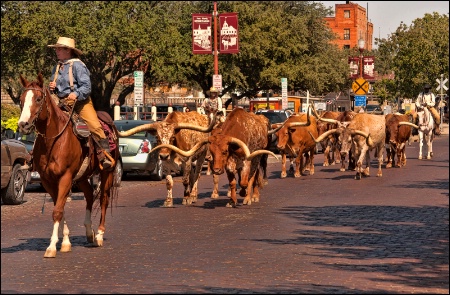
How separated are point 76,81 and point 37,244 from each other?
2353 mm

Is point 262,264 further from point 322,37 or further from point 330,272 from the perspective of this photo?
point 322,37

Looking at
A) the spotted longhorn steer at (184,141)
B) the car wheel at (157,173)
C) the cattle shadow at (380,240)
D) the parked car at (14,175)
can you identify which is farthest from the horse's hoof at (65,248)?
the car wheel at (157,173)

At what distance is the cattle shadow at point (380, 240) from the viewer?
1212cm

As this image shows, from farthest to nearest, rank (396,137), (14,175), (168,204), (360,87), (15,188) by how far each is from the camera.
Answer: (360,87) < (396,137) < (15,188) < (14,175) < (168,204)

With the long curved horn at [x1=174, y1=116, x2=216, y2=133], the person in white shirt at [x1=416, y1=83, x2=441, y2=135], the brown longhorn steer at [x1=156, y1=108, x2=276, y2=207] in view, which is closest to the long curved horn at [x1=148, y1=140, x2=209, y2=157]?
the brown longhorn steer at [x1=156, y1=108, x2=276, y2=207]

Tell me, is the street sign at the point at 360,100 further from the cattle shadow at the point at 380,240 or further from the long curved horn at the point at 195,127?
the cattle shadow at the point at 380,240

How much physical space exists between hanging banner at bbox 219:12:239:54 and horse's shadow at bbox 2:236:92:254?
101ft

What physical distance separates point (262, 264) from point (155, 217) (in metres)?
6.42

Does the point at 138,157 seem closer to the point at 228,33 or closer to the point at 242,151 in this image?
the point at 242,151

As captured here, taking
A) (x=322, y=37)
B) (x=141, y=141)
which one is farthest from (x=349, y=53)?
(x=141, y=141)

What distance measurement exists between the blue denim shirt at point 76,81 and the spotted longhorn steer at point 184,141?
654 centimetres

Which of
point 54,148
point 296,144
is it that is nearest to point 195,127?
point 54,148

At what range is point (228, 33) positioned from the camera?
4666 cm

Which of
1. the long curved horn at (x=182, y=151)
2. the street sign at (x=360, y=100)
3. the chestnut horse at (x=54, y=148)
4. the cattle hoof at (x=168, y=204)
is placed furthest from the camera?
the street sign at (x=360, y=100)
